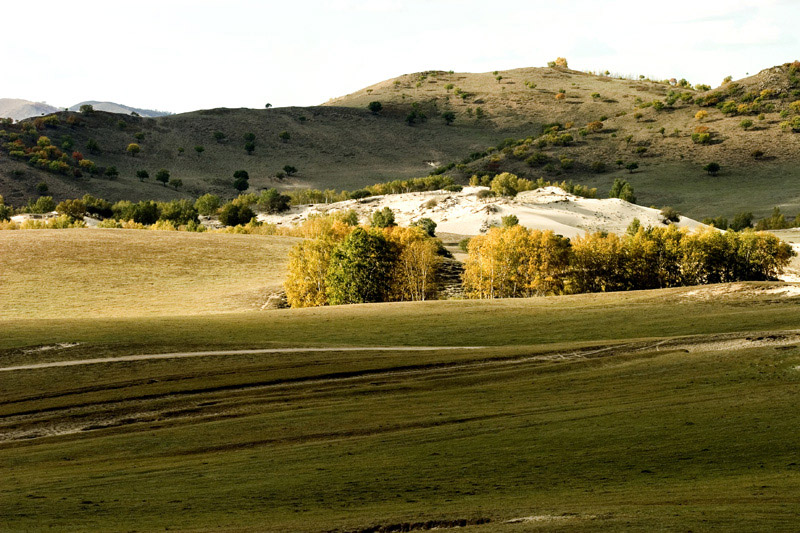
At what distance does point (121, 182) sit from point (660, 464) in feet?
622

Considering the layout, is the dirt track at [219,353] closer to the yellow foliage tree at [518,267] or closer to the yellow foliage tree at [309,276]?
the yellow foliage tree at [309,276]

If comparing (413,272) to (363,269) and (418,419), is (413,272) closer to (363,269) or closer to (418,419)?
(363,269)

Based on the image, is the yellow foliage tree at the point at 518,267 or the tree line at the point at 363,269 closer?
the tree line at the point at 363,269

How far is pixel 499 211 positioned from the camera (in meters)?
136

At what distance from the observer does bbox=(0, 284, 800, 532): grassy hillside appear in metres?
17.0

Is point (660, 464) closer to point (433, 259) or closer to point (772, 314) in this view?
point (772, 314)

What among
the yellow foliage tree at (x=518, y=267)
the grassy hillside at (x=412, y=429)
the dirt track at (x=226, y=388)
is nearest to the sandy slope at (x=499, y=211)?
the yellow foliage tree at (x=518, y=267)

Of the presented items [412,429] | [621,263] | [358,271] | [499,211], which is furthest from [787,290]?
[499,211]

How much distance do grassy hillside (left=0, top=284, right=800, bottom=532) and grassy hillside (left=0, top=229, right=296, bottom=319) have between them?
85.5ft

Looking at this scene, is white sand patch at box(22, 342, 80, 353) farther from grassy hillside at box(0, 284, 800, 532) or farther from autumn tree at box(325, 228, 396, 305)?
autumn tree at box(325, 228, 396, 305)

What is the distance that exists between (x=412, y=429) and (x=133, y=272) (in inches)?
2450

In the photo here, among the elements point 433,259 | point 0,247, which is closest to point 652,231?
point 433,259

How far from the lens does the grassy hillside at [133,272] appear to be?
65688mm

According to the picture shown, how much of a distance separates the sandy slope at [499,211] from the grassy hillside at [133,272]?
137ft
